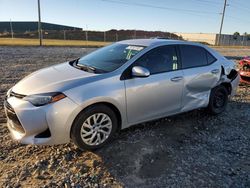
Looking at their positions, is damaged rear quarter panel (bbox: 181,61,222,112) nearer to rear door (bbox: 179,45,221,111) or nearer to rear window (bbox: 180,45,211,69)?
rear door (bbox: 179,45,221,111)

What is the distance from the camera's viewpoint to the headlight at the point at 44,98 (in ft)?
12.0

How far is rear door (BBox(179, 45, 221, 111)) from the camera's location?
5133mm

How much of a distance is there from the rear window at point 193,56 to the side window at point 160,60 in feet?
0.75

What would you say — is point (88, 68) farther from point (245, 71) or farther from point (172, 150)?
point (245, 71)

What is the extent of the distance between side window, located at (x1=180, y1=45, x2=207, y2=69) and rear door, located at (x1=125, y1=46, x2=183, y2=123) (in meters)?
0.21

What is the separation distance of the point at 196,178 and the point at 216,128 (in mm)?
1978

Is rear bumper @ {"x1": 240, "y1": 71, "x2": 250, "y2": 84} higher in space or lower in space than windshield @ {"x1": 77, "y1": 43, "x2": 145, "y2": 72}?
lower

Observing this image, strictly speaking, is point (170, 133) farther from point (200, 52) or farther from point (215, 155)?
point (200, 52)

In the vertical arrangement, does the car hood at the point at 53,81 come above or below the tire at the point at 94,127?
above

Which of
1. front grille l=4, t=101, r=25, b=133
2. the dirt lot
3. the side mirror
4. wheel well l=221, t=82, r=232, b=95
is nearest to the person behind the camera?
the dirt lot

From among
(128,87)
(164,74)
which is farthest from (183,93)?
(128,87)

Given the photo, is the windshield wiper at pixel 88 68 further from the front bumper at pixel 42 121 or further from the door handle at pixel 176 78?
the door handle at pixel 176 78

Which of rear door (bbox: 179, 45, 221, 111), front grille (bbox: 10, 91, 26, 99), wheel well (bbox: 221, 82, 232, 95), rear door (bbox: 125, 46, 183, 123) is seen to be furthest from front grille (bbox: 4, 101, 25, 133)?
wheel well (bbox: 221, 82, 232, 95)

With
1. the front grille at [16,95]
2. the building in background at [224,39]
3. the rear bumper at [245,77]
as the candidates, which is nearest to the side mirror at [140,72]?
the front grille at [16,95]
